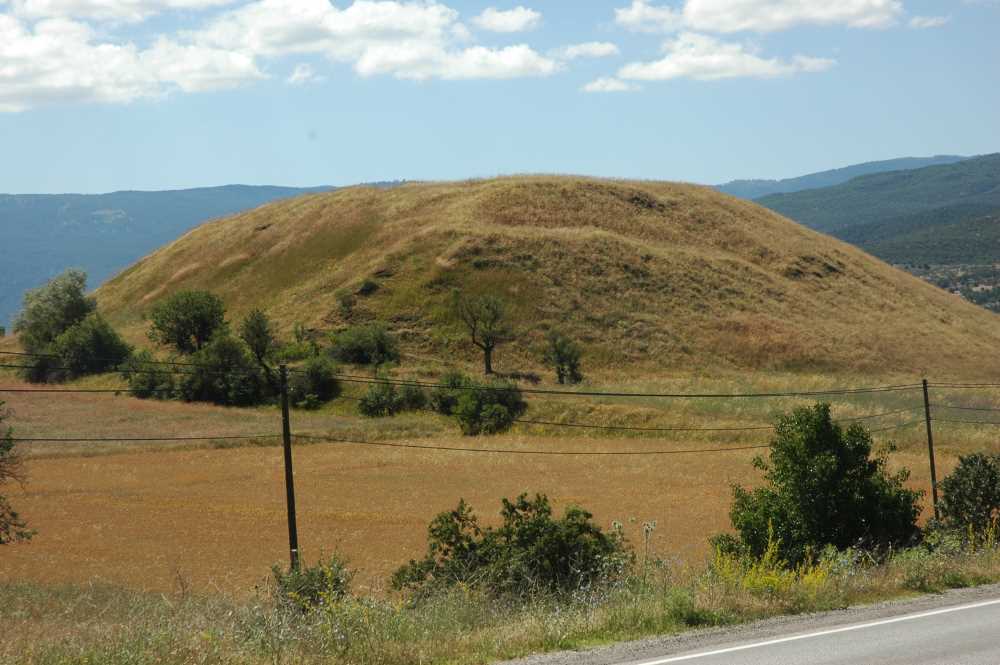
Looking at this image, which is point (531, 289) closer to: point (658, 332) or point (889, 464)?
point (658, 332)

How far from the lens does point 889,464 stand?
4403 cm

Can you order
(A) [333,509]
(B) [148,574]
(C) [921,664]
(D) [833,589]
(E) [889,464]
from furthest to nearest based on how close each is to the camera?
(E) [889,464] < (A) [333,509] < (B) [148,574] < (D) [833,589] < (C) [921,664]

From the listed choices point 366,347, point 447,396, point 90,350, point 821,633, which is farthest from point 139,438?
point 821,633

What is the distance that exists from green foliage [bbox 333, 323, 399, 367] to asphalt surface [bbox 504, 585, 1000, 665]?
61.7 m

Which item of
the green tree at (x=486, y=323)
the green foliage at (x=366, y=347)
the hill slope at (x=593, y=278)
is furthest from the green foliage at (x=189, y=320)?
the green tree at (x=486, y=323)

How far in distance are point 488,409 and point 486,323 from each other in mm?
15615

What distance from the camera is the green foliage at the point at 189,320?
3093 inches

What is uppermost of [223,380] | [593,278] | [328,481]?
[593,278]

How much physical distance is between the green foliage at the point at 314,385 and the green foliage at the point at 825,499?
47.1 m

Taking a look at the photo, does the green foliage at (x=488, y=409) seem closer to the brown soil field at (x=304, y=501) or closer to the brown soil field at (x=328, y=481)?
the brown soil field at (x=328, y=481)

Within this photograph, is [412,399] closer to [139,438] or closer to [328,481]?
[139,438]

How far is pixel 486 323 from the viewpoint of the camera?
2894 inches

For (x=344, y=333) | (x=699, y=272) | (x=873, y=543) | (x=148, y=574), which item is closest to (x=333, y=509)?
(x=148, y=574)

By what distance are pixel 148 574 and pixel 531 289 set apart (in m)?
59.5
